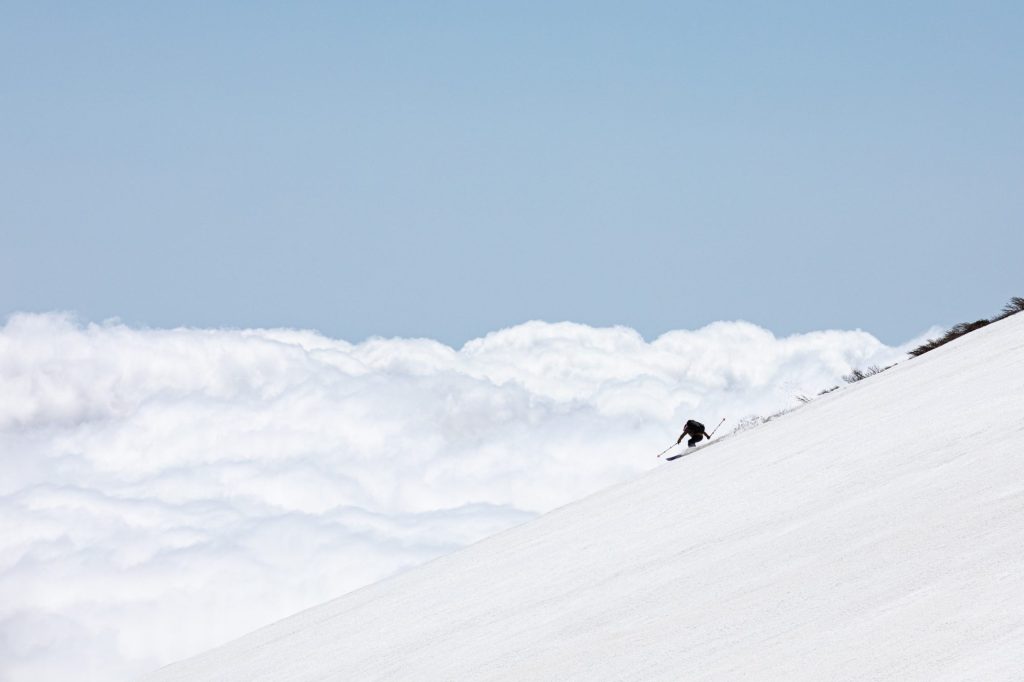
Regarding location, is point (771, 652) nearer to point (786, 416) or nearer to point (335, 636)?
point (335, 636)

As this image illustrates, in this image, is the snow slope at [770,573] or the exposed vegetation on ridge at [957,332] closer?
the snow slope at [770,573]

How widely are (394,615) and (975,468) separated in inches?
271

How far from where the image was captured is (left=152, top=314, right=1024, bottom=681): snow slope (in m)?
6.55

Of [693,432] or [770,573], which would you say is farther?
[693,432]

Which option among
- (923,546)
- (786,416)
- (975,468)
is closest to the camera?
(923,546)

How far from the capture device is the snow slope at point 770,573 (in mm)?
6555

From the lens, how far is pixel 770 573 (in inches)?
338

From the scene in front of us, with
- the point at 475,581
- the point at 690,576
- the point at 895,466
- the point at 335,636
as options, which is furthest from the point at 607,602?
the point at 335,636

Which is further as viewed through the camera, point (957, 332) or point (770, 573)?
point (957, 332)

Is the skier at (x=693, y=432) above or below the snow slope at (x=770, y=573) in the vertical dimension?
above

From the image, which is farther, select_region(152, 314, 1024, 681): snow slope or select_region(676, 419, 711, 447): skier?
select_region(676, 419, 711, 447): skier

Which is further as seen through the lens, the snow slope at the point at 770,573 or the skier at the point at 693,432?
the skier at the point at 693,432

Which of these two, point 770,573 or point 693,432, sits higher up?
point 693,432

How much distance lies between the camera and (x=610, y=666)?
799cm
